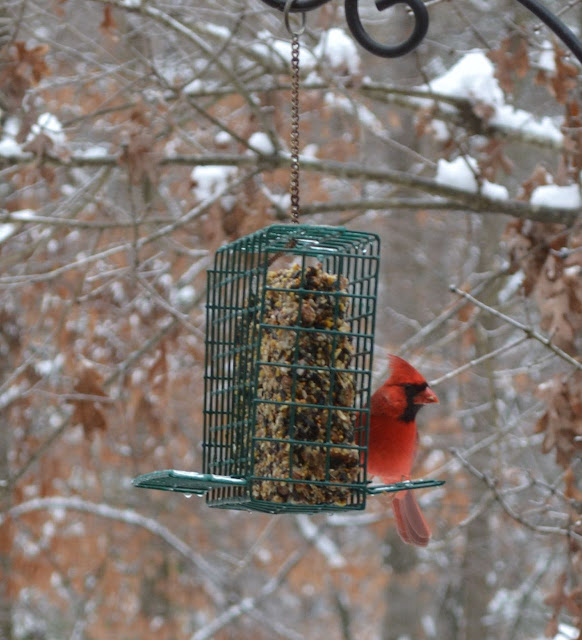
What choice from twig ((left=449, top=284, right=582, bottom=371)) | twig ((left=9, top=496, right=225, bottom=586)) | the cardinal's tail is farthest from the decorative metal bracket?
twig ((left=9, top=496, right=225, bottom=586))

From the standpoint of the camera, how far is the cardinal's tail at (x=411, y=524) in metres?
4.03

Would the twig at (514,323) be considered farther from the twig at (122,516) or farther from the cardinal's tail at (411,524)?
the twig at (122,516)

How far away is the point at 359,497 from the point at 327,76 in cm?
299

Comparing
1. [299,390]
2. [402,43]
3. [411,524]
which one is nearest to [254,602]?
[411,524]

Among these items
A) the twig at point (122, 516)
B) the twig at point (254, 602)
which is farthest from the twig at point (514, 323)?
the twig at point (122, 516)

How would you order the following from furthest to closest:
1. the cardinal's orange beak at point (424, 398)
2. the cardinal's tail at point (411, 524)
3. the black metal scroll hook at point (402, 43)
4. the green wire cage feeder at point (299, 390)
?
the cardinal's tail at point (411, 524)
the cardinal's orange beak at point (424, 398)
the green wire cage feeder at point (299, 390)
the black metal scroll hook at point (402, 43)

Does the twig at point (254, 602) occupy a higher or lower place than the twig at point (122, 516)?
lower

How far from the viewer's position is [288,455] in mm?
3299

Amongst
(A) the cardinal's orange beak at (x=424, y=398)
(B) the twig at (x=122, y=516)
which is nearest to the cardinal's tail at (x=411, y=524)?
A: (A) the cardinal's orange beak at (x=424, y=398)

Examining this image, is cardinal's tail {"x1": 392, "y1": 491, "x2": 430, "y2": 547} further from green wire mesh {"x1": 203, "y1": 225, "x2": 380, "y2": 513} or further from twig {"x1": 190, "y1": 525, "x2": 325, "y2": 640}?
twig {"x1": 190, "y1": 525, "x2": 325, "y2": 640}

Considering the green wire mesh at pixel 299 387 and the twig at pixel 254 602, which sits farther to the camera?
the twig at pixel 254 602

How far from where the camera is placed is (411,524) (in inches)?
160

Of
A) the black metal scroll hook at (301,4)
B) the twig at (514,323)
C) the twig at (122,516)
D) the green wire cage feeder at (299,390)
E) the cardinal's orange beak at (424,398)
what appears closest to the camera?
the black metal scroll hook at (301,4)

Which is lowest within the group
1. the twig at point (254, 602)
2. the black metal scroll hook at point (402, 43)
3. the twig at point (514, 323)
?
the twig at point (254, 602)
